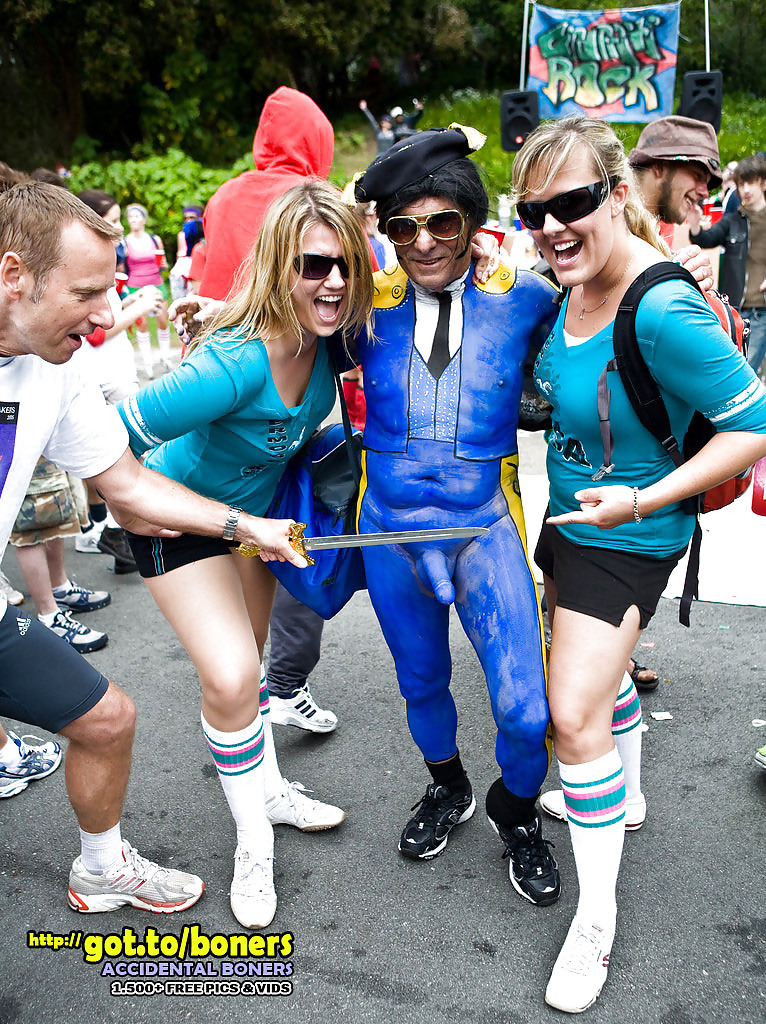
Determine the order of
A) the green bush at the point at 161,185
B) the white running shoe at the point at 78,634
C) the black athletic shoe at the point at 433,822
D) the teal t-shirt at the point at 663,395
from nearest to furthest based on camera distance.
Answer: the teal t-shirt at the point at 663,395 < the black athletic shoe at the point at 433,822 < the white running shoe at the point at 78,634 < the green bush at the point at 161,185

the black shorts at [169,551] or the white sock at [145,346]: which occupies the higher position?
the black shorts at [169,551]

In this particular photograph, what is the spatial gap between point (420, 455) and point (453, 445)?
9 cm

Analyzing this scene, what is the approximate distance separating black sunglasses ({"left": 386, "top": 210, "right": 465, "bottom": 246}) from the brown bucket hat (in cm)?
153

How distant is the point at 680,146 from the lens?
11.4 ft

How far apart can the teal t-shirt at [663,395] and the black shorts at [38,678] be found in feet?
4.41

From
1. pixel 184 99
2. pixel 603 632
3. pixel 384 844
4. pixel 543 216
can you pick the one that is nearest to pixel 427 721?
pixel 384 844

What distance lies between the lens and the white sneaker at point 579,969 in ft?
7.44

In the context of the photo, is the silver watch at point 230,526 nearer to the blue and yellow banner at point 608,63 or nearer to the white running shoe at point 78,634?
→ the white running shoe at point 78,634

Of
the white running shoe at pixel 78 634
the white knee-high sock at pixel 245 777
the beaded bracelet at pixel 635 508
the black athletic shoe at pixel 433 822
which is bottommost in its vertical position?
the white running shoe at pixel 78 634

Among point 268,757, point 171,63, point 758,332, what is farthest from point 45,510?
point 171,63

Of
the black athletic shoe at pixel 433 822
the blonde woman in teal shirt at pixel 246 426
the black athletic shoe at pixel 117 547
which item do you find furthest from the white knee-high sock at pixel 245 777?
the black athletic shoe at pixel 117 547

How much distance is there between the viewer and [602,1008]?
228 cm

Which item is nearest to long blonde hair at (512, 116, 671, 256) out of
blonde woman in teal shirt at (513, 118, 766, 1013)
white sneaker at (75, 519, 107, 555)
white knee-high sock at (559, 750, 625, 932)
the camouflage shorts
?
blonde woman in teal shirt at (513, 118, 766, 1013)

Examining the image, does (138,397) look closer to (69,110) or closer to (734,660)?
(734,660)
